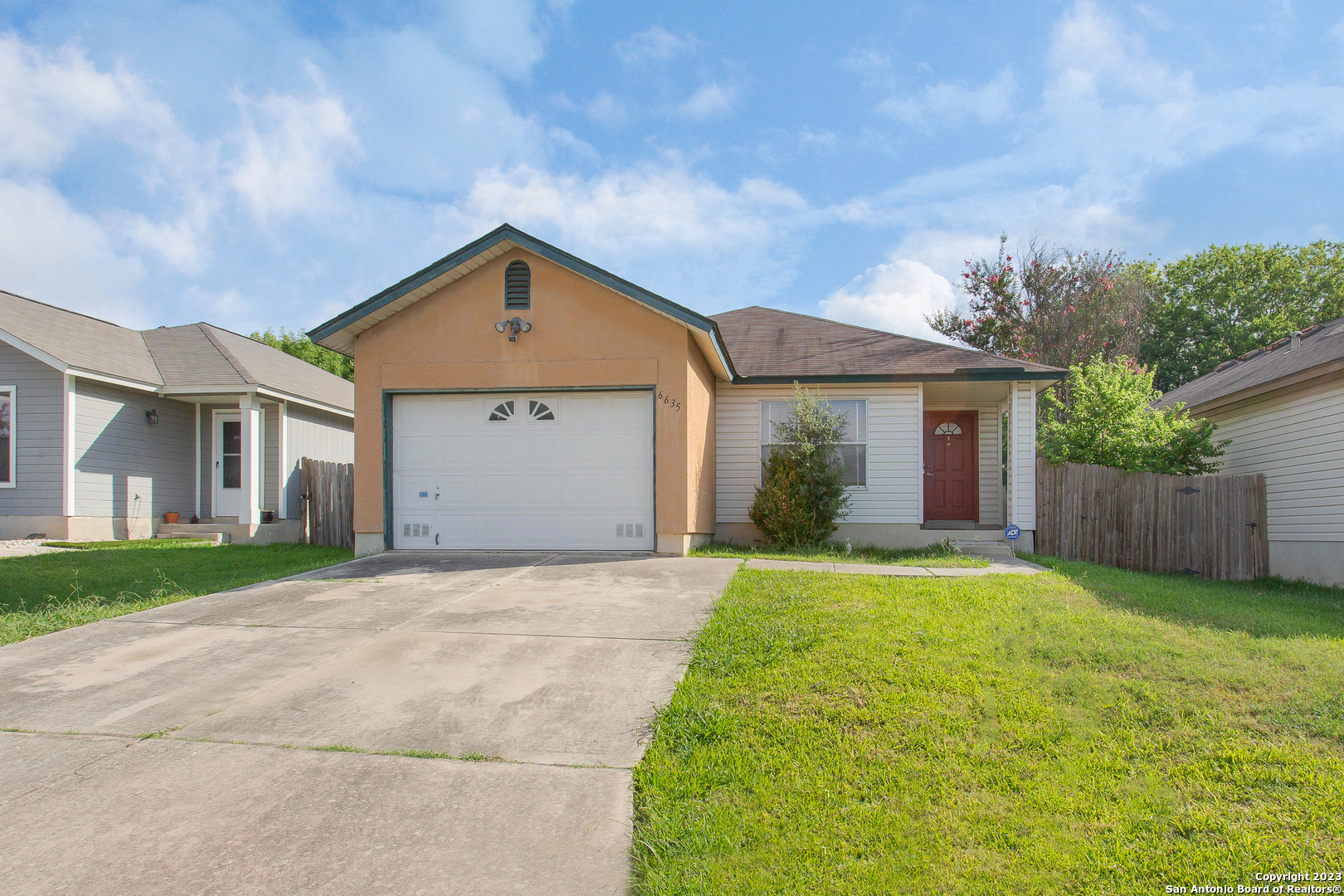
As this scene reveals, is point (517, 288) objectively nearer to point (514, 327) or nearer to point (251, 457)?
point (514, 327)

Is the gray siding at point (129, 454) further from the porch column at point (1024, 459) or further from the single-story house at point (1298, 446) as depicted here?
the single-story house at point (1298, 446)

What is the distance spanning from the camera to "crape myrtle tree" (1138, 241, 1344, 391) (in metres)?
29.0

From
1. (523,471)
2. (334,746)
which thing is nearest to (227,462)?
(523,471)

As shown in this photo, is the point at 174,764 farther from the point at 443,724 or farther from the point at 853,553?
the point at 853,553

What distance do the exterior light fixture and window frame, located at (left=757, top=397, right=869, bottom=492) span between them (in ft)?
14.8

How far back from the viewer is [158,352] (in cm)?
1531

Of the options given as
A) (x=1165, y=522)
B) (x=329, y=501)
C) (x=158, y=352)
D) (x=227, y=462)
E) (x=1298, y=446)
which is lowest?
(x=1165, y=522)

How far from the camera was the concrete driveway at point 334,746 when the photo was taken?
2.68 meters

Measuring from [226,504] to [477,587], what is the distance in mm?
10547

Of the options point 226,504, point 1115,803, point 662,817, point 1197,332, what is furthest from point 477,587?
point 1197,332

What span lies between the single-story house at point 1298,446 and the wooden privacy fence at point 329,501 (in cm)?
1514

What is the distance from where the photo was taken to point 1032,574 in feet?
27.2

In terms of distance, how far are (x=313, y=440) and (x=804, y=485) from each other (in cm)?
1136

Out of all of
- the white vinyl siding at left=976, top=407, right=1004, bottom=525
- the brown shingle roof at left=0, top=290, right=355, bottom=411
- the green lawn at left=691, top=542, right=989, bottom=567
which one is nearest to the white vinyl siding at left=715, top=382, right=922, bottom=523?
the green lawn at left=691, top=542, right=989, bottom=567
